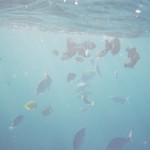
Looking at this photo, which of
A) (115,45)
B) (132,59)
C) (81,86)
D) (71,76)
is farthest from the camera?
(81,86)

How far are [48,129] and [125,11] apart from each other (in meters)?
22.4

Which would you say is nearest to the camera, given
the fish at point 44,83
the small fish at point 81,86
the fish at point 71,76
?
the fish at point 44,83

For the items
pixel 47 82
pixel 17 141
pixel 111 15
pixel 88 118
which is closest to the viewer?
pixel 47 82

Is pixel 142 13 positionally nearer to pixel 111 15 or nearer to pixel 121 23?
pixel 111 15

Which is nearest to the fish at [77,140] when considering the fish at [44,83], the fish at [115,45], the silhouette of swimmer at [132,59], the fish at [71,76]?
the silhouette of swimmer at [132,59]

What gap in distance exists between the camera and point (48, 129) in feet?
117

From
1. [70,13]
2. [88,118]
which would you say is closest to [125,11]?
[70,13]

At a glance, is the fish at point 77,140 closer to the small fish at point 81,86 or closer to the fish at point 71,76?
the fish at point 71,76

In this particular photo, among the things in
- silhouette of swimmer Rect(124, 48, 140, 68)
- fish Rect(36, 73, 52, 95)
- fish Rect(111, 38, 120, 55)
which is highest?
fish Rect(111, 38, 120, 55)

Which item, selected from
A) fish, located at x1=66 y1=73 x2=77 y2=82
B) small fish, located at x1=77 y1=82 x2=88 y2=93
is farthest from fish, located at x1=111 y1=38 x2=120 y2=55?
small fish, located at x1=77 y1=82 x2=88 y2=93

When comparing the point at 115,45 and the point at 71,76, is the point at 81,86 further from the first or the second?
the point at 115,45

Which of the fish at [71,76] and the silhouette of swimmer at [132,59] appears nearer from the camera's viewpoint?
the silhouette of swimmer at [132,59]

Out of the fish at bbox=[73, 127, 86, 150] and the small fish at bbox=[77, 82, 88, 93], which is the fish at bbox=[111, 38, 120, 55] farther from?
the small fish at bbox=[77, 82, 88, 93]

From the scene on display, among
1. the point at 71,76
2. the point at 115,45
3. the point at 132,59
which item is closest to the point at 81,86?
the point at 71,76
